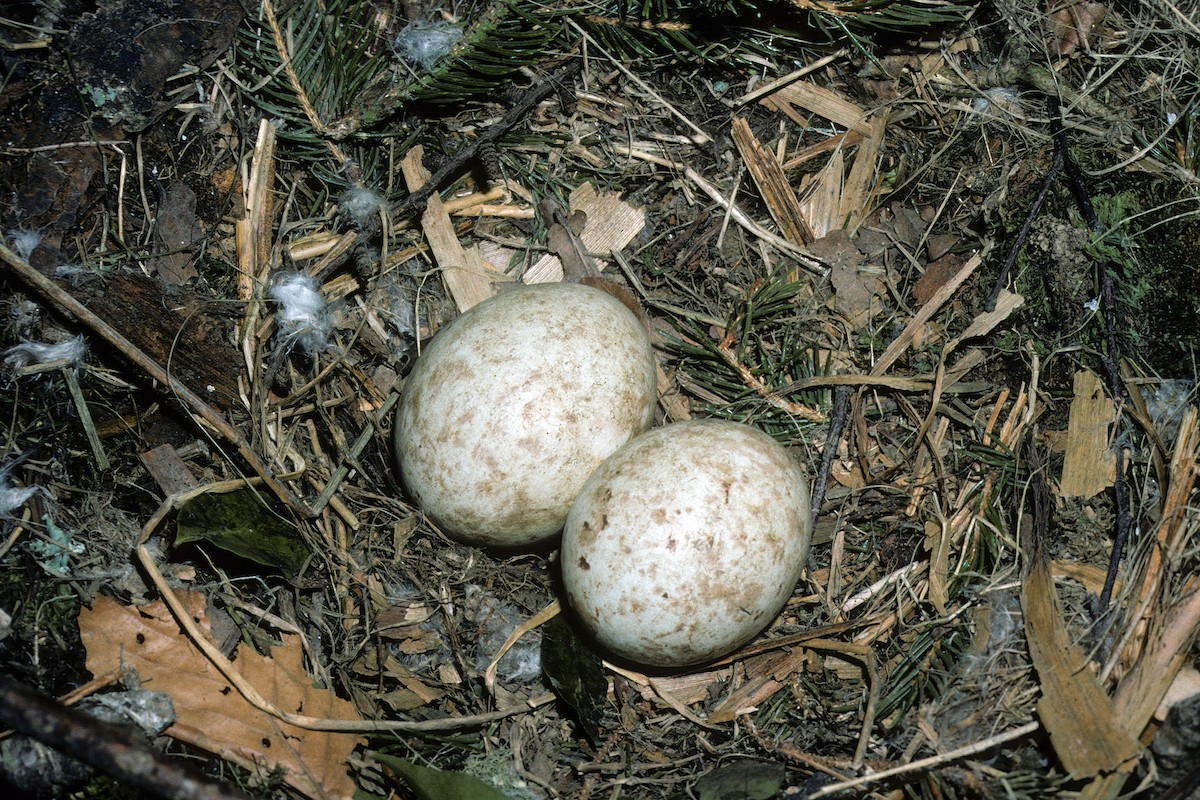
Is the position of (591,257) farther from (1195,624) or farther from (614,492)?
(1195,624)

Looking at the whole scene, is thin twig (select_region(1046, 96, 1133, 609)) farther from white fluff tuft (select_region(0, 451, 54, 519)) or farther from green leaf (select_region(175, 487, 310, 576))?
white fluff tuft (select_region(0, 451, 54, 519))

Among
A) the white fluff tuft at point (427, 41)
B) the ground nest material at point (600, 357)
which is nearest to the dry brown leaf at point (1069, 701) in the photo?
the ground nest material at point (600, 357)

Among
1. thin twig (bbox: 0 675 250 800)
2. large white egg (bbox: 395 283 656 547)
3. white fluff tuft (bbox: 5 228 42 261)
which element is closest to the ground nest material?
white fluff tuft (bbox: 5 228 42 261)

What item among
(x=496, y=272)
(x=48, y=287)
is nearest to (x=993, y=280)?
(x=496, y=272)

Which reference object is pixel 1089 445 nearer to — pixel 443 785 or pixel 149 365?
pixel 443 785

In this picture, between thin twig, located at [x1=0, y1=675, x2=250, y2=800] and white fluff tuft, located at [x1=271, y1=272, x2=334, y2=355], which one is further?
white fluff tuft, located at [x1=271, y1=272, x2=334, y2=355]
